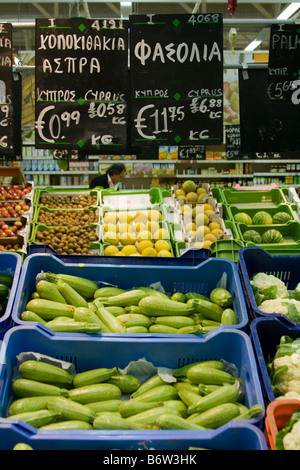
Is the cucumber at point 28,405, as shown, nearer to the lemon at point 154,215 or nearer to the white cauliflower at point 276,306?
the white cauliflower at point 276,306

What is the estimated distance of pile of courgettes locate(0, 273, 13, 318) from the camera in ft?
9.48

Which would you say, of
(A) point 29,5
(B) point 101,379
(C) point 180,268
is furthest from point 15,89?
(A) point 29,5

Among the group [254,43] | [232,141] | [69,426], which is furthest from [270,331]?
[254,43]

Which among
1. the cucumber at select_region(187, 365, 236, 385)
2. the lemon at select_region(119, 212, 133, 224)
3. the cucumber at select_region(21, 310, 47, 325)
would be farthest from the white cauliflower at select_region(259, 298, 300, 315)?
the lemon at select_region(119, 212, 133, 224)

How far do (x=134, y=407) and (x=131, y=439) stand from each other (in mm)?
312

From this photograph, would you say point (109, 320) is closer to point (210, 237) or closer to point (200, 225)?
point (210, 237)

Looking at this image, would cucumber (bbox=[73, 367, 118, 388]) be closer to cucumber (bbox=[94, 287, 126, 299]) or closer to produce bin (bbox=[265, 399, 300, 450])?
cucumber (bbox=[94, 287, 126, 299])

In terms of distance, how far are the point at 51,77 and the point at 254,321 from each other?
2.34 m

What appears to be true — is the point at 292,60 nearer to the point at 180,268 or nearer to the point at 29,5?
the point at 180,268

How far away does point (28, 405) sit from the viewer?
2193 mm

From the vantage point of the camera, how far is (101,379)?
2.40 meters

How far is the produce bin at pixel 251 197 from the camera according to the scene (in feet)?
17.2

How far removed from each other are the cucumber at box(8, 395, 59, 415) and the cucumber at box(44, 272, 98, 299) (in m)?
0.93

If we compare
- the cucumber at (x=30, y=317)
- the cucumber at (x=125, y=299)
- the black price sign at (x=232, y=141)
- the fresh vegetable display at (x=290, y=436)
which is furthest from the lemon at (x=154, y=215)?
the black price sign at (x=232, y=141)
